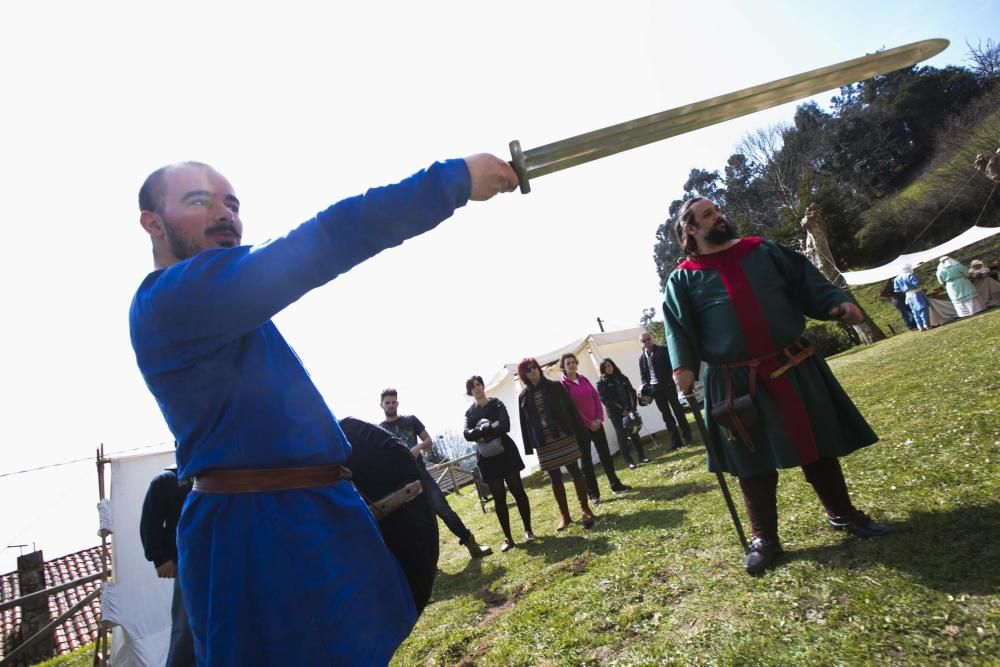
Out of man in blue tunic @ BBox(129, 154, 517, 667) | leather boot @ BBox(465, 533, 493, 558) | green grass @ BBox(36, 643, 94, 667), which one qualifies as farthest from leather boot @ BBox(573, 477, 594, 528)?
green grass @ BBox(36, 643, 94, 667)

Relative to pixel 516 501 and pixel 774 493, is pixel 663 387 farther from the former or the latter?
pixel 774 493

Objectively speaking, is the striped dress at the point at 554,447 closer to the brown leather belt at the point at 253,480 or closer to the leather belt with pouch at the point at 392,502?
the leather belt with pouch at the point at 392,502

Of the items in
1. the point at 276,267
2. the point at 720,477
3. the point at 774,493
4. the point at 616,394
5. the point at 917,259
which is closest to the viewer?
the point at 276,267

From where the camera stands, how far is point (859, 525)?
252cm

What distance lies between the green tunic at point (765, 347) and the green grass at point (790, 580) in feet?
1.68

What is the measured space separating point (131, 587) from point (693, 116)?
8.19 metres

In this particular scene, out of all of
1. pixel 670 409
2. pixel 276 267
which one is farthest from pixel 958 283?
pixel 276 267

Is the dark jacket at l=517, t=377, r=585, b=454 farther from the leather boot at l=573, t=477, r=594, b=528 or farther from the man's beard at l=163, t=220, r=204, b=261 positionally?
the man's beard at l=163, t=220, r=204, b=261

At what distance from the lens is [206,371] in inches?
41.9

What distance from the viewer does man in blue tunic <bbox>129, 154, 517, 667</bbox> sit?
3.22ft

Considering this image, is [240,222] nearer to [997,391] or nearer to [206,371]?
[206,371]

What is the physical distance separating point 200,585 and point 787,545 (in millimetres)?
2833

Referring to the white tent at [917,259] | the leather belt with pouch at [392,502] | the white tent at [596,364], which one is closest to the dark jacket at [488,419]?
the leather belt with pouch at [392,502]

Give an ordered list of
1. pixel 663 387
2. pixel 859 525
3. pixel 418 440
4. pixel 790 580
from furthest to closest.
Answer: pixel 663 387 < pixel 418 440 < pixel 859 525 < pixel 790 580
